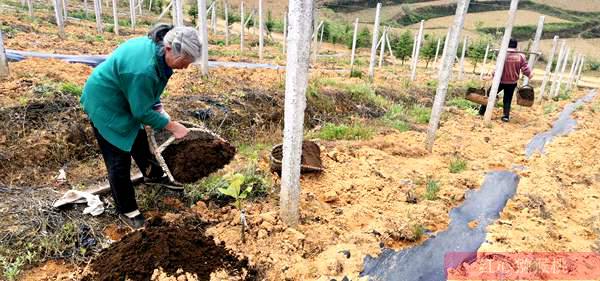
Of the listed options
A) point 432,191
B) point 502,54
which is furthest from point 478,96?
point 432,191

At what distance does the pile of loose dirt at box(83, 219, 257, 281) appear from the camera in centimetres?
241

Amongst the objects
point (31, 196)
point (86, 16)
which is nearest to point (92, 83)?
point (31, 196)

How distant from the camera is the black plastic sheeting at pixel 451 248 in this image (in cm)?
262

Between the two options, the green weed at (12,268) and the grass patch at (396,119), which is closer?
the green weed at (12,268)

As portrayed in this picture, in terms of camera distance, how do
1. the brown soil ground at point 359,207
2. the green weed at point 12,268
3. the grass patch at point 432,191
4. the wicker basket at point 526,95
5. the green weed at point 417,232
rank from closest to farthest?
the green weed at point 12,268, the brown soil ground at point 359,207, the green weed at point 417,232, the grass patch at point 432,191, the wicker basket at point 526,95

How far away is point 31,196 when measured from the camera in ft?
10.1

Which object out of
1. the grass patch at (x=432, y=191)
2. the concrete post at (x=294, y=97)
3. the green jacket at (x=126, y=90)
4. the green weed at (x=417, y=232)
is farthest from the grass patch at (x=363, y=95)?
the green jacket at (x=126, y=90)

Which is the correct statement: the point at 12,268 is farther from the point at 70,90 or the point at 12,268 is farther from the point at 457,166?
the point at 457,166

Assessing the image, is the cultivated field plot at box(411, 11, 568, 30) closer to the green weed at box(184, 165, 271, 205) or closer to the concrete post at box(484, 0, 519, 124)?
the concrete post at box(484, 0, 519, 124)

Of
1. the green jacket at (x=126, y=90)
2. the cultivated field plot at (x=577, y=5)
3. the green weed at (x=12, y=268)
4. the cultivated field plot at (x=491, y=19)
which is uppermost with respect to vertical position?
the cultivated field plot at (x=577, y=5)

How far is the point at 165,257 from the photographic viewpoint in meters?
2.50

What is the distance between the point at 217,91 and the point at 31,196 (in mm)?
3450

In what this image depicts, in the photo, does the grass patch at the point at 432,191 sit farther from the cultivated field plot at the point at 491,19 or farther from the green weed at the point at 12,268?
the cultivated field plot at the point at 491,19

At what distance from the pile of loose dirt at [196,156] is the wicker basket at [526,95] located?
6.80m
